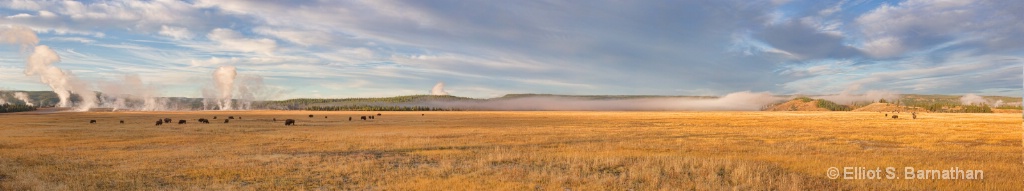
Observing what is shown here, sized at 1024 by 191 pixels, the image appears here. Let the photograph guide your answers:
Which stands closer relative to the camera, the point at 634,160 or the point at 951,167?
the point at 951,167

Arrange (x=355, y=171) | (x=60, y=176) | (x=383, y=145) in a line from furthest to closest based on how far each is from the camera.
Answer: (x=383, y=145)
(x=355, y=171)
(x=60, y=176)

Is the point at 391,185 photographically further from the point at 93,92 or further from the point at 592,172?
the point at 93,92

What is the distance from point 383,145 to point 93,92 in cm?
18337

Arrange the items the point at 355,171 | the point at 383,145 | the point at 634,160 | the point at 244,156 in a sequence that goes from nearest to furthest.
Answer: the point at 355,171 < the point at 634,160 < the point at 244,156 < the point at 383,145

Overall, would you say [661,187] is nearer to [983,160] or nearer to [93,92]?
[983,160]

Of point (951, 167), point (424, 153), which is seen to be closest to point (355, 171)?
point (424, 153)

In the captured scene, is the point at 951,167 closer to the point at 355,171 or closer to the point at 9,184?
the point at 355,171

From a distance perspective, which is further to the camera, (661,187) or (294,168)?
(294,168)

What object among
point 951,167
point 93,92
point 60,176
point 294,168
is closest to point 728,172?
point 951,167

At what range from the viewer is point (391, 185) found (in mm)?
13703

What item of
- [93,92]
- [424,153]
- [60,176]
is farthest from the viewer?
[93,92]

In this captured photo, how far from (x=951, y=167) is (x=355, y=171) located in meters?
19.0

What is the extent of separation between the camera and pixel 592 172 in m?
16.3

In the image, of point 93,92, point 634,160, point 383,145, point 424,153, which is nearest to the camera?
point 634,160
